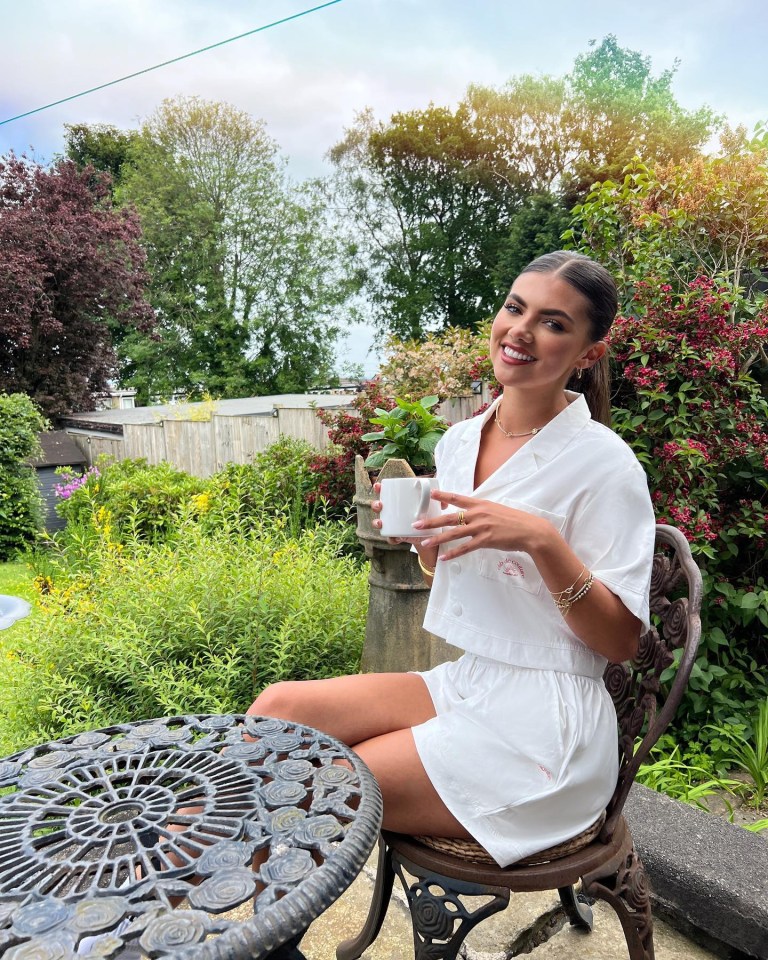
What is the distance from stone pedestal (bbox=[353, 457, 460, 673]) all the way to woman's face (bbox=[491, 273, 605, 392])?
53.2 inches

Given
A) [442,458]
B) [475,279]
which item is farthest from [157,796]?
[475,279]

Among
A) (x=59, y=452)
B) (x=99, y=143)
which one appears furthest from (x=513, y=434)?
(x=99, y=143)

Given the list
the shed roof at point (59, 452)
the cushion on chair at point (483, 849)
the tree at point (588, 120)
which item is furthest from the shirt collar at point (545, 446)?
the tree at point (588, 120)

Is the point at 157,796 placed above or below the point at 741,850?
above

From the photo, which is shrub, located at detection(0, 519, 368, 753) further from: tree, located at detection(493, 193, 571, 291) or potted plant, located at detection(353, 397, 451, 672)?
tree, located at detection(493, 193, 571, 291)

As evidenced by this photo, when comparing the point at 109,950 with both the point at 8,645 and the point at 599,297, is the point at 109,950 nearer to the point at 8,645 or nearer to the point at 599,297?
the point at 599,297

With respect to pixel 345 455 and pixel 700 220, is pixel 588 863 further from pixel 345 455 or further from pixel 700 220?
pixel 345 455

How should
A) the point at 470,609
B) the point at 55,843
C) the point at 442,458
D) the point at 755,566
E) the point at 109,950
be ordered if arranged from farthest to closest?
the point at 755,566
the point at 442,458
the point at 470,609
the point at 55,843
the point at 109,950

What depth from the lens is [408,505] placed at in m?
1.23

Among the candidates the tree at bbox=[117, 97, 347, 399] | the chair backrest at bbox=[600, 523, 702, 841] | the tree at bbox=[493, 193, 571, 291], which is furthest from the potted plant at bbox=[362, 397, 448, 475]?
the tree at bbox=[117, 97, 347, 399]

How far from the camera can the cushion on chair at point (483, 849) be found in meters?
1.18

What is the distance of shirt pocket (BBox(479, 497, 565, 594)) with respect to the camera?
1.29m

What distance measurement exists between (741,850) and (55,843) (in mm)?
1598

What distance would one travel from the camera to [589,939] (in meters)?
1.67
